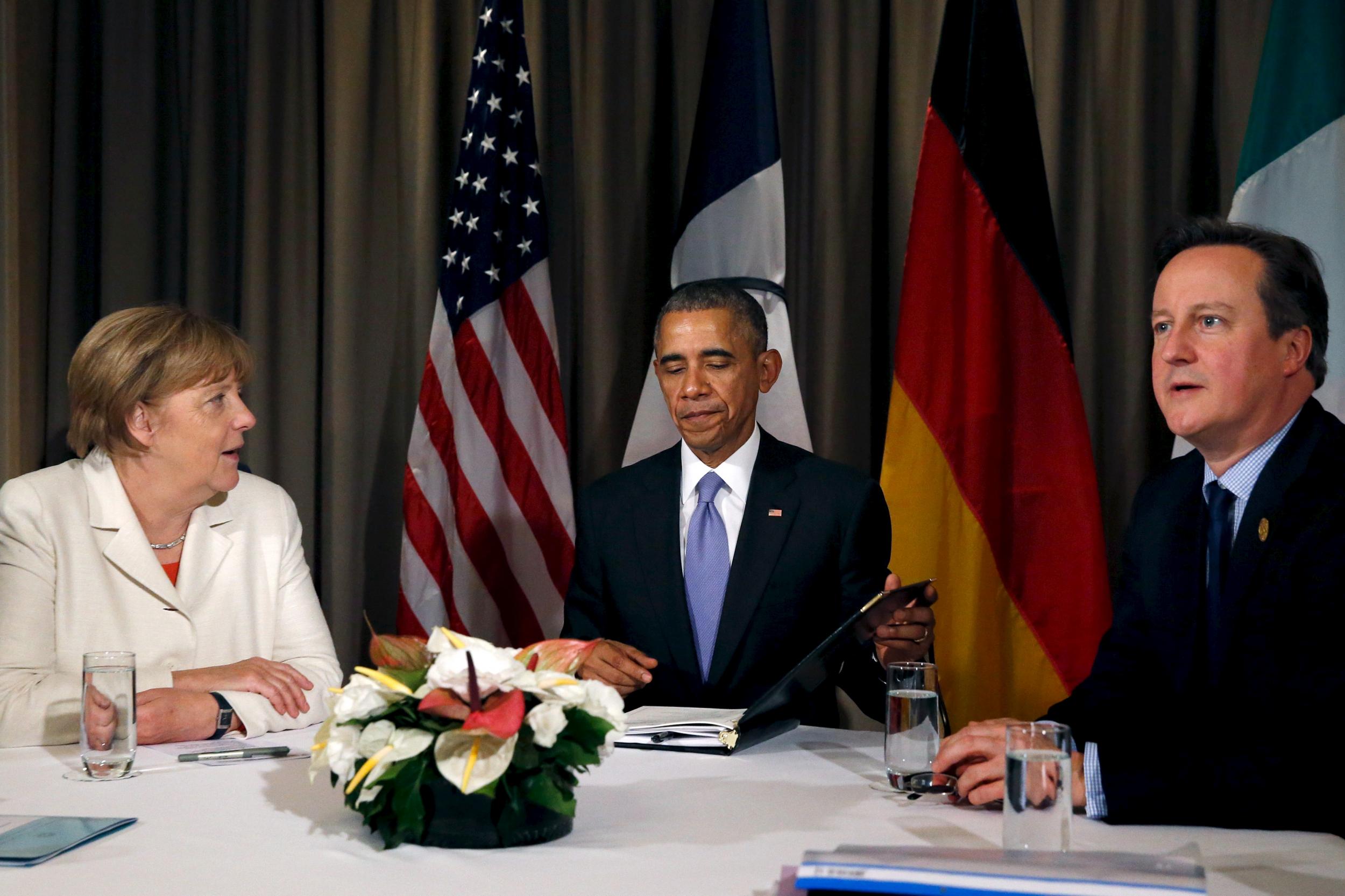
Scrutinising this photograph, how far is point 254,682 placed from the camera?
2.24 meters

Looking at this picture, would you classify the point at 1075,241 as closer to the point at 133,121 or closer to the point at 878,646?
the point at 878,646

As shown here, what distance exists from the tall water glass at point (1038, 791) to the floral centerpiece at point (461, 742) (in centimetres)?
48

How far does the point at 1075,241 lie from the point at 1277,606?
201 cm

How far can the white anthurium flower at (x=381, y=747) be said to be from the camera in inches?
56.3

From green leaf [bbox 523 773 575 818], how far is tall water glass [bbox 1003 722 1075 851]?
0.53m

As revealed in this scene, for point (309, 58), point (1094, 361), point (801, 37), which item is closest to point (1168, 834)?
point (1094, 361)

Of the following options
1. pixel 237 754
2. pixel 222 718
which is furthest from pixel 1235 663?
pixel 222 718

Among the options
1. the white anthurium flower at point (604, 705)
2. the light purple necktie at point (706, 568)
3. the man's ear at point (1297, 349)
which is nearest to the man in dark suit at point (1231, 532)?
the man's ear at point (1297, 349)

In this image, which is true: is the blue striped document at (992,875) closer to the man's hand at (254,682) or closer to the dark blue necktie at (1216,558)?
the dark blue necktie at (1216,558)

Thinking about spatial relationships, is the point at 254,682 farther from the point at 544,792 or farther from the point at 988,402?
the point at 988,402

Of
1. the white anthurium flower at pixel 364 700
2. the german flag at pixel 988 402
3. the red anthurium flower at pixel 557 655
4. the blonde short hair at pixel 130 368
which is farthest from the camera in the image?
the german flag at pixel 988 402

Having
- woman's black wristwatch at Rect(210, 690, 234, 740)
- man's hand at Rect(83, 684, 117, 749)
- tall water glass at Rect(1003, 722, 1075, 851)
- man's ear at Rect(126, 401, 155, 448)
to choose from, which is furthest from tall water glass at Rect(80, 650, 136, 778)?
tall water glass at Rect(1003, 722, 1075, 851)

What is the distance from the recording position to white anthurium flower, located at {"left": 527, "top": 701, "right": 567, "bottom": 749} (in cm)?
144

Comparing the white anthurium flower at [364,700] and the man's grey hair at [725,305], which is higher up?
the man's grey hair at [725,305]
